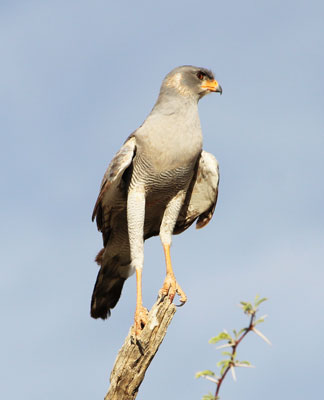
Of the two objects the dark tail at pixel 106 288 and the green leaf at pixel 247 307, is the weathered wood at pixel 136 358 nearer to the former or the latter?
the dark tail at pixel 106 288

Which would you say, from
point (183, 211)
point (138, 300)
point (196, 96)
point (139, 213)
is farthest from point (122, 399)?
point (196, 96)

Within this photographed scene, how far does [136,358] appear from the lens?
21.3ft

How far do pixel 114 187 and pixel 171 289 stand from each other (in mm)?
1385

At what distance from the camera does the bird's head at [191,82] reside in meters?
8.18

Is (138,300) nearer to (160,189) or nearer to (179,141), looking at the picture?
(160,189)

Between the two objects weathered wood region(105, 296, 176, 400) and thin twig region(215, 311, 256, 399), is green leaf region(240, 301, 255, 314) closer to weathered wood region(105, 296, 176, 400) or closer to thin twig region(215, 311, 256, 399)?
thin twig region(215, 311, 256, 399)

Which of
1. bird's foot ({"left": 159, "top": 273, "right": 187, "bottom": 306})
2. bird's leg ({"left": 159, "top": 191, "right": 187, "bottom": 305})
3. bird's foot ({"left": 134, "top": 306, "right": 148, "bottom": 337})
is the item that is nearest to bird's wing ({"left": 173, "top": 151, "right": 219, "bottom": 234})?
bird's leg ({"left": 159, "top": 191, "right": 187, "bottom": 305})

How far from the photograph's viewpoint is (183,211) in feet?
28.1

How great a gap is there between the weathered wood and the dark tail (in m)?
2.04

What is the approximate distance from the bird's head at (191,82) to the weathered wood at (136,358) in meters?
2.94

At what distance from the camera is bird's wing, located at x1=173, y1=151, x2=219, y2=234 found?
26.9ft

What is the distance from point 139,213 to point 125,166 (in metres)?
0.58

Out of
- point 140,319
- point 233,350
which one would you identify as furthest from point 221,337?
point 140,319

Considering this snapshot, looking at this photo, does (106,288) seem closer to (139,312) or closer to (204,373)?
(139,312)
